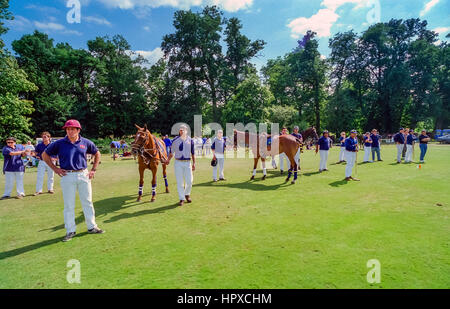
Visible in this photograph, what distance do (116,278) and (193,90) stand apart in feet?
156

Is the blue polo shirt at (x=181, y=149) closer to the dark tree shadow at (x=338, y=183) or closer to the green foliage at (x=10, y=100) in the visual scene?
the dark tree shadow at (x=338, y=183)

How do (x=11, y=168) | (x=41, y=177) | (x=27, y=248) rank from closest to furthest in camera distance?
(x=27, y=248)
(x=11, y=168)
(x=41, y=177)

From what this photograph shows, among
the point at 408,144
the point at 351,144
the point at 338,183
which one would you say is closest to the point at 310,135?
the point at 351,144

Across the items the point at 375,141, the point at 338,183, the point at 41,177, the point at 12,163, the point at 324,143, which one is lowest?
the point at 338,183

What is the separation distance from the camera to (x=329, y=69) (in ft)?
167

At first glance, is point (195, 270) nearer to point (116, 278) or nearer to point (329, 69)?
point (116, 278)

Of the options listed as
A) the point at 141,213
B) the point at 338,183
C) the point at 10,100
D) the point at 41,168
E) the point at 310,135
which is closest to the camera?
the point at 141,213

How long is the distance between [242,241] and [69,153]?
4.44 m

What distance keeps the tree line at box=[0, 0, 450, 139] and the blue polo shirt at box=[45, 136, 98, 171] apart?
35.2 meters

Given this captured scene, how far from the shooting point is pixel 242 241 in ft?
16.7

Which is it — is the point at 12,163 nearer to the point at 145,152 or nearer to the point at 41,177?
the point at 41,177
